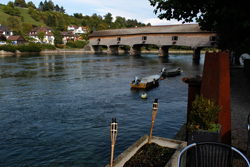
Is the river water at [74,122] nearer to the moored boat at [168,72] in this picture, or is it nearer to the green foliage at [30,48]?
the moored boat at [168,72]

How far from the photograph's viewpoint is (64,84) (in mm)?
25625

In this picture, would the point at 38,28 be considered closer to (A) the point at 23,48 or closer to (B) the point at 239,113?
(A) the point at 23,48

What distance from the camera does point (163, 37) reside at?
6925cm

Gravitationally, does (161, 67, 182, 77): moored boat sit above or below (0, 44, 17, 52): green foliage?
below

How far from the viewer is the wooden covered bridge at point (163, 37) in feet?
202

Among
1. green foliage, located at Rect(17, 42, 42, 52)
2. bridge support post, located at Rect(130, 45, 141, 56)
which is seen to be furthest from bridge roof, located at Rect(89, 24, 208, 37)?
green foliage, located at Rect(17, 42, 42, 52)

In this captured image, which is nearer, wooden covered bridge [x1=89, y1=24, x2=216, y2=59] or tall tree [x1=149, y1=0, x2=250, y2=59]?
tall tree [x1=149, y1=0, x2=250, y2=59]

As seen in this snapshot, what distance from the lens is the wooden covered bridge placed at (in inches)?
2425

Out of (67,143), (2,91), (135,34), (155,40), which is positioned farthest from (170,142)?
(135,34)

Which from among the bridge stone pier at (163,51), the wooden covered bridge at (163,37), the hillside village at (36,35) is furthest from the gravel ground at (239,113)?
the hillside village at (36,35)

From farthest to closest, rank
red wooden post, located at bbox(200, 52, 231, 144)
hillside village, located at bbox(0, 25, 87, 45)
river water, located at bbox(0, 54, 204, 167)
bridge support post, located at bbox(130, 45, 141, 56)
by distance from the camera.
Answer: hillside village, located at bbox(0, 25, 87, 45), bridge support post, located at bbox(130, 45, 141, 56), river water, located at bbox(0, 54, 204, 167), red wooden post, located at bbox(200, 52, 231, 144)

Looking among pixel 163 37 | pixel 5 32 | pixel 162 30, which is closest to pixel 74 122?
pixel 163 37

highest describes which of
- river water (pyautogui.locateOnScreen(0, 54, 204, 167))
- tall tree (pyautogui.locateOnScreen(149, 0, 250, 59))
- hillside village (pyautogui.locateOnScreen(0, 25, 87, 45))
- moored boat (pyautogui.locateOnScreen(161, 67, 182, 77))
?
hillside village (pyautogui.locateOnScreen(0, 25, 87, 45))

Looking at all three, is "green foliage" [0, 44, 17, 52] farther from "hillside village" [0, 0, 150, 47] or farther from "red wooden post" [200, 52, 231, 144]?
"red wooden post" [200, 52, 231, 144]
